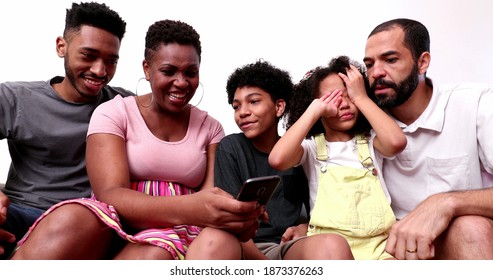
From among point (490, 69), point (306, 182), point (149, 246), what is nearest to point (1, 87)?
point (149, 246)

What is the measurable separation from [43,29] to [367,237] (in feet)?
6.39

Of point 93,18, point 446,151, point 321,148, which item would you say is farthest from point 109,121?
point 446,151

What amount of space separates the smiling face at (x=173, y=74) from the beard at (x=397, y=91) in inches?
25.6

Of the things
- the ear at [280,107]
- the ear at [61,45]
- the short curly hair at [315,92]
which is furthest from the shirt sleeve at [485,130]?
the ear at [61,45]

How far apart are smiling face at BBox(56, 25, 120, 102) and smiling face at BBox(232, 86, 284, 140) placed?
505mm

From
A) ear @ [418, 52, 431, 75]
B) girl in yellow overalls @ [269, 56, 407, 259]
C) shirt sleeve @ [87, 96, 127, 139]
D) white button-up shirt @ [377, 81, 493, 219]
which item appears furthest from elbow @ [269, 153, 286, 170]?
ear @ [418, 52, 431, 75]

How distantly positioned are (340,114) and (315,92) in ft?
0.51

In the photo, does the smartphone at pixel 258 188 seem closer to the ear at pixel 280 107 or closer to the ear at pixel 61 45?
the ear at pixel 280 107

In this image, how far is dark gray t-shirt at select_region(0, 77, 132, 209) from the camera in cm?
182

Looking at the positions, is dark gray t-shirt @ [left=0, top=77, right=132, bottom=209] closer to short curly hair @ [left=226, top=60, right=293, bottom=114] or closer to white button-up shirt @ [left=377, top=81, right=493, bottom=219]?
short curly hair @ [left=226, top=60, right=293, bottom=114]

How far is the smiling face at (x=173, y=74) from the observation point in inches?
67.3

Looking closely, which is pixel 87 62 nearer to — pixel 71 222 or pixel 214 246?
pixel 71 222

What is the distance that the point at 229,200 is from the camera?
4.46 feet

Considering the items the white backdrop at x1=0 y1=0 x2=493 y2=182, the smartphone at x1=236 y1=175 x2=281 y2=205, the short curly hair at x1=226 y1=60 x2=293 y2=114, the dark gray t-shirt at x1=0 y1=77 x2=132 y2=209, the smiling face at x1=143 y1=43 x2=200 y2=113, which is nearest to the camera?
the smartphone at x1=236 y1=175 x2=281 y2=205
